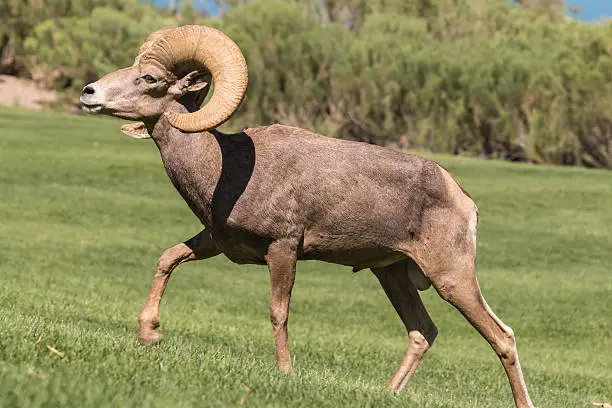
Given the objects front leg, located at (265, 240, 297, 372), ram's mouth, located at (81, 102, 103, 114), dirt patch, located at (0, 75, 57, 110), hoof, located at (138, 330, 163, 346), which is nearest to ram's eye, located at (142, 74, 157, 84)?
ram's mouth, located at (81, 102, 103, 114)

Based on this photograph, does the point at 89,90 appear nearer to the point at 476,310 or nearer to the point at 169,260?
the point at 169,260

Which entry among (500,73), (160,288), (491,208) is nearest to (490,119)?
(500,73)

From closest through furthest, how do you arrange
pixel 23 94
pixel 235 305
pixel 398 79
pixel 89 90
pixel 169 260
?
pixel 89 90, pixel 169 260, pixel 235 305, pixel 398 79, pixel 23 94

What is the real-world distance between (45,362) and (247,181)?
6.77 feet

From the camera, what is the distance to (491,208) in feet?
83.5

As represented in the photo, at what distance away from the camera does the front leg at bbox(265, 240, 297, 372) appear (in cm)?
698

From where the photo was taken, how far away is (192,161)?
7172 millimetres

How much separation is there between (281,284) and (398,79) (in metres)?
37.3

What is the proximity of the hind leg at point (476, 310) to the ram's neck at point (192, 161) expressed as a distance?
66.4 inches

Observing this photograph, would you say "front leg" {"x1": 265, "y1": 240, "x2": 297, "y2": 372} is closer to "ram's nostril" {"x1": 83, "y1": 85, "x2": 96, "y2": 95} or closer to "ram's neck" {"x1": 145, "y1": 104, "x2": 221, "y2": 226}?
"ram's neck" {"x1": 145, "y1": 104, "x2": 221, "y2": 226}

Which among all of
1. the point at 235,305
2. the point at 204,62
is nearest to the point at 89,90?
the point at 204,62

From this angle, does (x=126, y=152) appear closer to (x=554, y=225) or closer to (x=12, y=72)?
(x=554, y=225)

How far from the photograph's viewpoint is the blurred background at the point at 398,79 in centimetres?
4091

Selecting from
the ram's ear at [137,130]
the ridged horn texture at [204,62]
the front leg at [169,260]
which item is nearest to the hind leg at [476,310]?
the front leg at [169,260]
